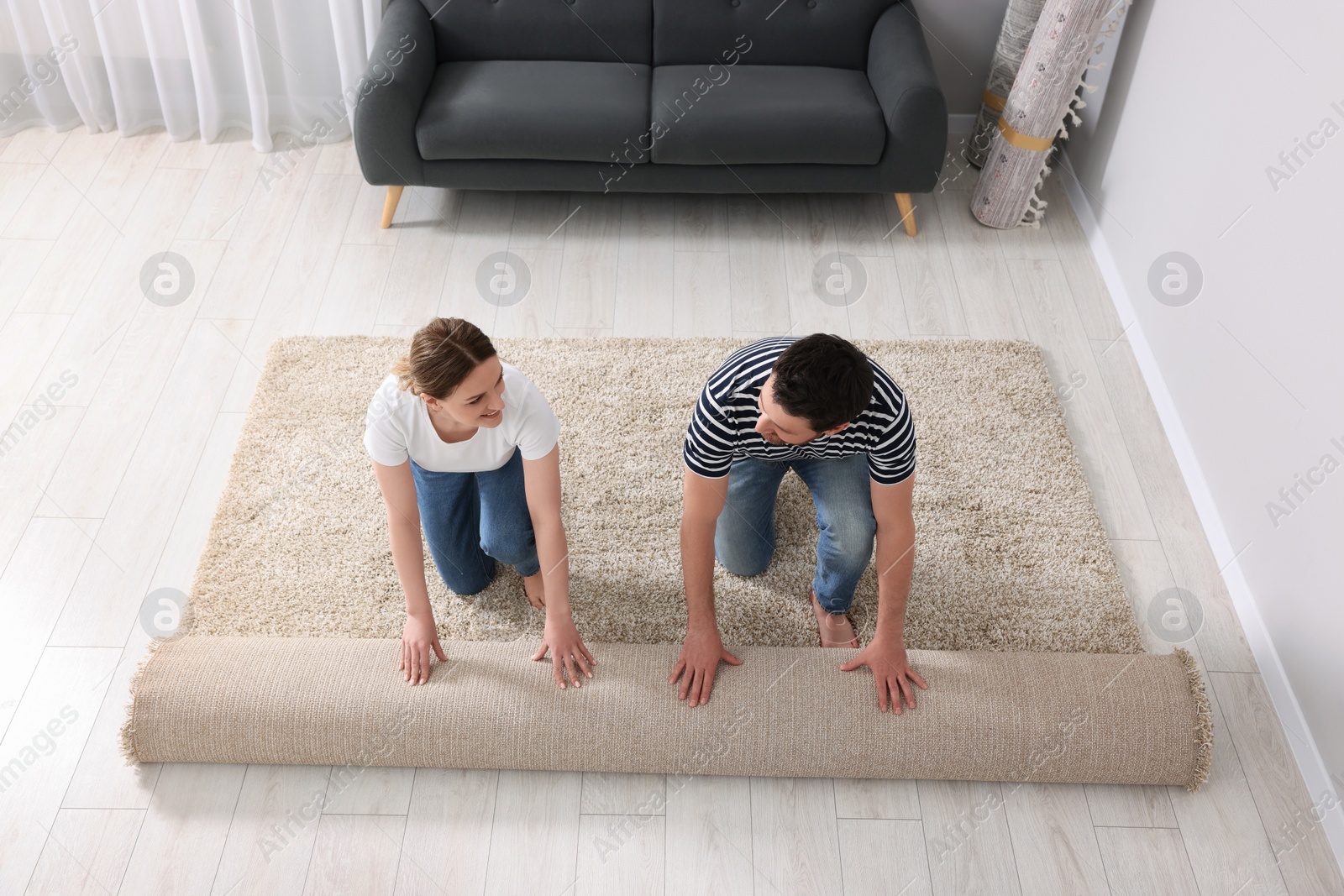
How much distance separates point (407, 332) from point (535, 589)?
3.15 ft

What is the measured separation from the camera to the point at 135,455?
7.16ft

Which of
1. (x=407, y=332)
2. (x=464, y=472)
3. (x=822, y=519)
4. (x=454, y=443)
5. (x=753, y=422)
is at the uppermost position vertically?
(x=753, y=422)

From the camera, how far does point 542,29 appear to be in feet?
9.32

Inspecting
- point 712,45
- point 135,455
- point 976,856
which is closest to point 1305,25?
point 712,45

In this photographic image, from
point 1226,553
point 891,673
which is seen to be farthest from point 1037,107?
point 891,673

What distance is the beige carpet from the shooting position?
73.7 inches

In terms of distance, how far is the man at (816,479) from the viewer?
1.29 m

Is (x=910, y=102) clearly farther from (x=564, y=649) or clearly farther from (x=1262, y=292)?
(x=564, y=649)

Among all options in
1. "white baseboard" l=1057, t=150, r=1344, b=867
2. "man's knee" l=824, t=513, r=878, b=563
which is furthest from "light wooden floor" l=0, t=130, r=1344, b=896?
"man's knee" l=824, t=513, r=878, b=563

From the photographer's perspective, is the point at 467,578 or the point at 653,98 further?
the point at 653,98

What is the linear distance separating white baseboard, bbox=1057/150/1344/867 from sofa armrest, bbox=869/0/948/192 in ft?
1.94

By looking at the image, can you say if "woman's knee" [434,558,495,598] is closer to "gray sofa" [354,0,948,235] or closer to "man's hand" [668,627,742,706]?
"man's hand" [668,627,742,706]

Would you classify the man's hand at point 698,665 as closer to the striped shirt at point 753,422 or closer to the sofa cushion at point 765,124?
the striped shirt at point 753,422

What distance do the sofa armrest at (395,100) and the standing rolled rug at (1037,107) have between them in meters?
1.68
